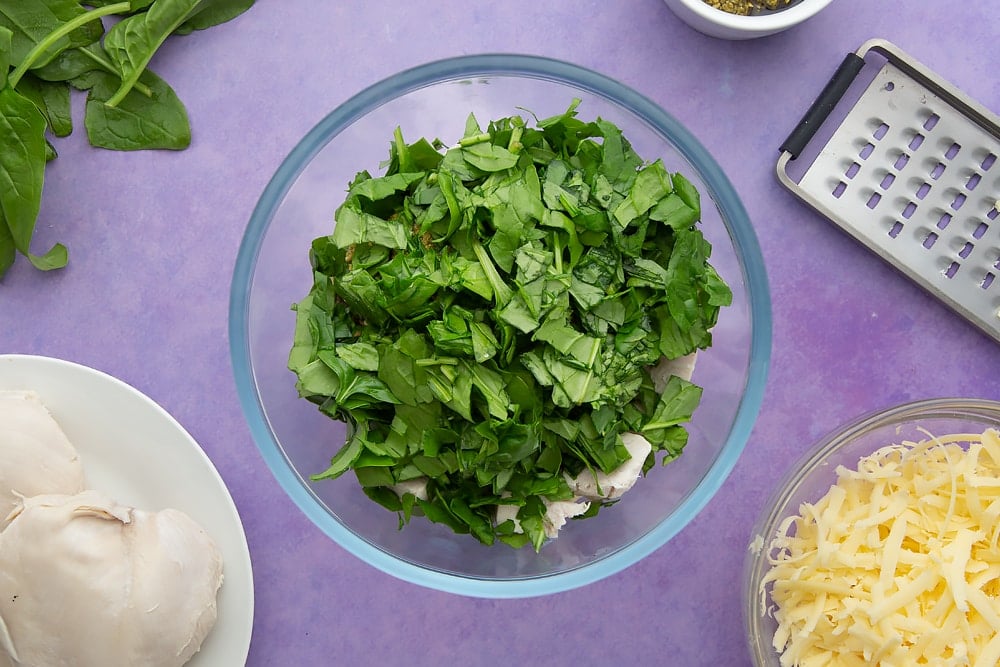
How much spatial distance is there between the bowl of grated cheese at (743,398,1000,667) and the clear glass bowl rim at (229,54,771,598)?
0.13m

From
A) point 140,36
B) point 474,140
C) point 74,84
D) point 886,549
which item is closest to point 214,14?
point 140,36

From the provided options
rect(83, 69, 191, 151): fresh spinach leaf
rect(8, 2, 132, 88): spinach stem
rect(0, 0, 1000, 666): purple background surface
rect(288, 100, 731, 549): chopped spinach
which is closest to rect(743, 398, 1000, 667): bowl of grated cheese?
rect(0, 0, 1000, 666): purple background surface

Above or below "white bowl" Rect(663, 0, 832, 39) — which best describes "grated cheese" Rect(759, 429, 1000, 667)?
below

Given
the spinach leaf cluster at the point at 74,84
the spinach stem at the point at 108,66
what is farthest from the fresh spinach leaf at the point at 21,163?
the spinach stem at the point at 108,66

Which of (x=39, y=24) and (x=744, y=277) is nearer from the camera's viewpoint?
(x=744, y=277)

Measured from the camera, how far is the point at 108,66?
1152mm

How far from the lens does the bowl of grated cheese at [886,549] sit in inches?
35.3

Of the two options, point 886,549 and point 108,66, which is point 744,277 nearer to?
point 886,549

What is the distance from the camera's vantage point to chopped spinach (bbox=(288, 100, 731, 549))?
0.81 m

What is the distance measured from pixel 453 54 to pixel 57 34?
1.64 feet

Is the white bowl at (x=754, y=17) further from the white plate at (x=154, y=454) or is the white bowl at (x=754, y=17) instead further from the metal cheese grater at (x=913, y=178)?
the white plate at (x=154, y=454)

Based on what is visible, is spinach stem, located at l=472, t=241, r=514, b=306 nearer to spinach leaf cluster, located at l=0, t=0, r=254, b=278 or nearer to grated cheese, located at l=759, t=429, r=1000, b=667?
grated cheese, located at l=759, t=429, r=1000, b=667

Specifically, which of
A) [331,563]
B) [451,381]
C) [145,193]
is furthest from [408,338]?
[145,193]

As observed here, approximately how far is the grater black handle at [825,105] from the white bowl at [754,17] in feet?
0.38
